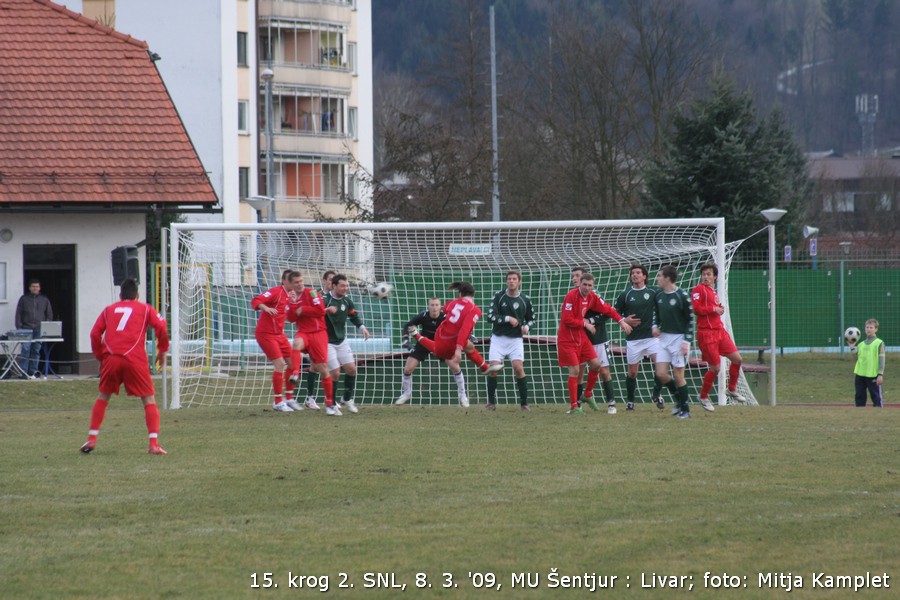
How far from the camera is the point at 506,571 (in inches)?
254

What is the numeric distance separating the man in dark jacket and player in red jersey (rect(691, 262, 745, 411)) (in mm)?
13026

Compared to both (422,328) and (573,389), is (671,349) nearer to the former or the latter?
(573,389)

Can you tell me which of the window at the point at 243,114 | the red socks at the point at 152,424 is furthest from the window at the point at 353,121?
the red socks at the point at 152,424

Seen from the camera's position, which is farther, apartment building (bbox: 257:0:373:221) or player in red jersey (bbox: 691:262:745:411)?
apartment building (bbox: 257:0:373:221)

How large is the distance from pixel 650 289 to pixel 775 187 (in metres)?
17.2

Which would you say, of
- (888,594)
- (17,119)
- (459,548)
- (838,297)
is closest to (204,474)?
(459,548)

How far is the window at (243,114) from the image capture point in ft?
170

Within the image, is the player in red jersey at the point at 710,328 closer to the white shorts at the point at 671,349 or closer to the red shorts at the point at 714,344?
the red shorts at the point at 714,344

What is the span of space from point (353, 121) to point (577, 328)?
4574cm

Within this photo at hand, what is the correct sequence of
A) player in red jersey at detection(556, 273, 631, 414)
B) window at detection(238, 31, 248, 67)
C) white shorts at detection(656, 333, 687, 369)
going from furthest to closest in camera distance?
1. window at detection(238, 31, 248, 67)
2. player in red jersey at detection(556, 273, 631, 414)
3. white shorts at detection(656, 333, 687, 369)

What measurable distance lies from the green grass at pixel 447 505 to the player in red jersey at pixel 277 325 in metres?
2.42

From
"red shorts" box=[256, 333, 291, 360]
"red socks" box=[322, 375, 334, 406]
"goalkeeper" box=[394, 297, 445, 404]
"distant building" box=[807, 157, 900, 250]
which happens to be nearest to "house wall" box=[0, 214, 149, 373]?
"goalkeeper" box=[394, 297, 445, 404]

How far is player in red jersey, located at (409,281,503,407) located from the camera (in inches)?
648

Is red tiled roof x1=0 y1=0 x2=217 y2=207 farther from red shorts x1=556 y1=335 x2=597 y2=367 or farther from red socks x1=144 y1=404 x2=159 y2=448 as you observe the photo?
red socks x1=144 y1=404 x2=159 y2=448
